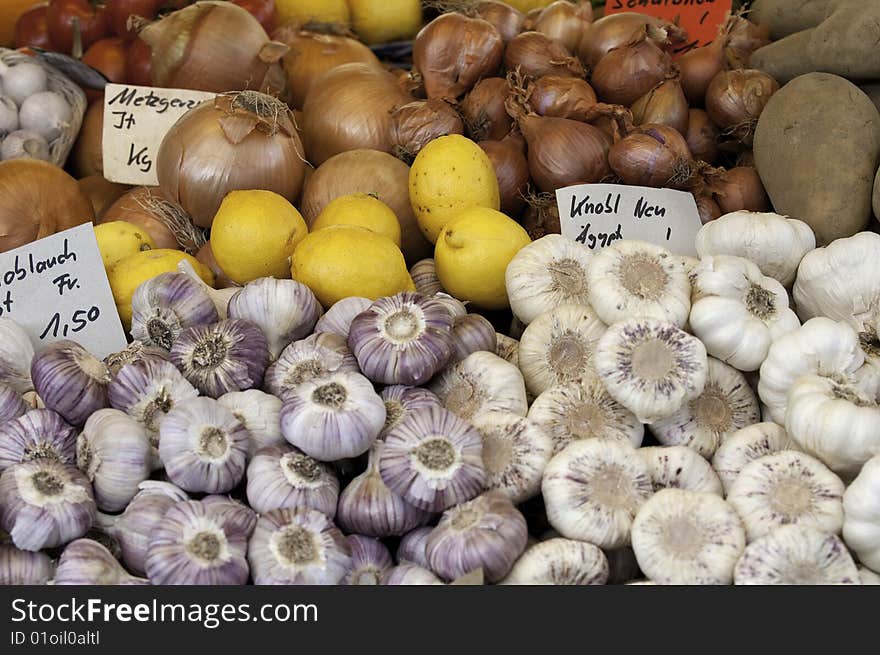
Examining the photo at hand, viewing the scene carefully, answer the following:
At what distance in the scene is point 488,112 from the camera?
1.93 metres

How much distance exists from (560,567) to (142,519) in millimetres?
488

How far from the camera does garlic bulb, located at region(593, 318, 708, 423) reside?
1136 millimetres

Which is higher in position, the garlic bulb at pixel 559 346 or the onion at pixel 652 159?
the onion at pixel 652 159

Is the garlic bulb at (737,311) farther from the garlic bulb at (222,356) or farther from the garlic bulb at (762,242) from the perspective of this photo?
the garlic bulb at (222,356)

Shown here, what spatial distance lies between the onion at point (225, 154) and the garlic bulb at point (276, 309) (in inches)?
17.8

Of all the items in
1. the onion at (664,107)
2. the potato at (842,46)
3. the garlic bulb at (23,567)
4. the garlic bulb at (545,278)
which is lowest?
the garlic bulb at (23,567)

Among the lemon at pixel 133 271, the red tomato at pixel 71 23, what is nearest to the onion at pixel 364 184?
the lemon at pixel 133 271

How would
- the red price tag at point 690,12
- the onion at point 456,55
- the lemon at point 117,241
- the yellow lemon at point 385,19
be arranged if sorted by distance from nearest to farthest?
the lemon at point 117,241, the onion at point 456,55, the red price tag at point 690,12, the yellow lemon at point 385,19

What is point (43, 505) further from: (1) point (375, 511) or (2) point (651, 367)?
(2) point (651, 367)

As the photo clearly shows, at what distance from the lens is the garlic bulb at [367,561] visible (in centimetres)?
106

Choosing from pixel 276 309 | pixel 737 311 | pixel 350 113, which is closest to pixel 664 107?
pixel 350 113

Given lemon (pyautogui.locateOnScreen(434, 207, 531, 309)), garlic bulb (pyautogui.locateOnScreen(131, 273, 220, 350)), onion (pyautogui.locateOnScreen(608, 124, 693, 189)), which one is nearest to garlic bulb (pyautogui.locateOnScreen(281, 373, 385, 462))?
garlic bulb (pyautogui.locateOnScreen(131, 273, 220, 350))
